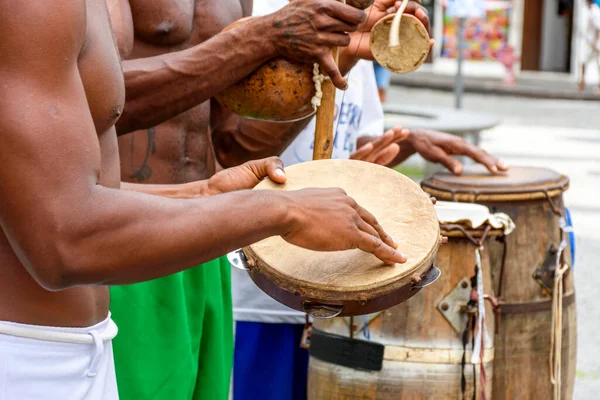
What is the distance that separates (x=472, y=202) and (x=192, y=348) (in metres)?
A: 0.94

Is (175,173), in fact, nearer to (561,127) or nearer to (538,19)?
(561,127)

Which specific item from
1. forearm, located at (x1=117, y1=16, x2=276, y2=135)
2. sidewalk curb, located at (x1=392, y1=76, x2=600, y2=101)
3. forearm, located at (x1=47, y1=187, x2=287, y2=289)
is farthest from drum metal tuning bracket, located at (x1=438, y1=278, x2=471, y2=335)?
sidewalk curb, located at (x1=392, y1=76, x2=600, y2=101)

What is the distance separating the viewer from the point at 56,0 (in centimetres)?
129

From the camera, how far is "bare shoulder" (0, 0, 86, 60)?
1.25 metres

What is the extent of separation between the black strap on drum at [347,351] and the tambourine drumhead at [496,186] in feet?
1.88

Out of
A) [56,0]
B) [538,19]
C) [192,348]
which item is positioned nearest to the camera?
[56,0]

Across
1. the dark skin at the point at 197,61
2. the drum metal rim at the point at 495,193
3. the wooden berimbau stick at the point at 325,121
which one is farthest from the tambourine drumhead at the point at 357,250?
the drum metal rim at the point at 495,193

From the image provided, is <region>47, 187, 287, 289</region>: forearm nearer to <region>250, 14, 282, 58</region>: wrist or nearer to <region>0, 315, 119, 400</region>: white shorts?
<region>0, 315, 119, 400</region>: white shorts

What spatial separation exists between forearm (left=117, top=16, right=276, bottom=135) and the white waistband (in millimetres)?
805

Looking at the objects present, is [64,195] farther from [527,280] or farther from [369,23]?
[527,280]

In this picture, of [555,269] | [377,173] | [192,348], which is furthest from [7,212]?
[555,269]

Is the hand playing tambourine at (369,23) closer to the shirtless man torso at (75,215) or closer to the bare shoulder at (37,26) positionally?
the shirtless man torso at (75,215)

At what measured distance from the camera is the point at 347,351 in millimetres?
2570

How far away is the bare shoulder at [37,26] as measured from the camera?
125 cm
